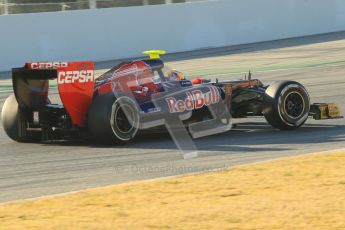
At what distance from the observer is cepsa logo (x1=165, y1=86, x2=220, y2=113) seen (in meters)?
10.7

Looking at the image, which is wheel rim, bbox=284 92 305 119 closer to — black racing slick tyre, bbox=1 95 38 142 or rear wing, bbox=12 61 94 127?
rear wing, bbox=12 61 94 127

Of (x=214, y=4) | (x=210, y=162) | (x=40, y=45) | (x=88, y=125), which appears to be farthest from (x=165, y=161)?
(x=214, y=4)

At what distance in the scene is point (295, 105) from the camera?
11.1 m

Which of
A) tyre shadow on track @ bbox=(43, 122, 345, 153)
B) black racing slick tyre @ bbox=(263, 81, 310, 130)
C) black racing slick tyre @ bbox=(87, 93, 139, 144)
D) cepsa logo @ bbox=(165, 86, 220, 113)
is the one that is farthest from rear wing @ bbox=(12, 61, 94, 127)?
black racing slick tyre @ bbox=(263, 81, 310, 130)

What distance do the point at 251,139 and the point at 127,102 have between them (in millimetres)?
1730

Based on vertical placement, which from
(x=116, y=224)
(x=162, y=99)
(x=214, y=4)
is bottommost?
(x=116, y=224)

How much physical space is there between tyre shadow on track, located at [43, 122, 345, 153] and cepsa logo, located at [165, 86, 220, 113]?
0.38 metres

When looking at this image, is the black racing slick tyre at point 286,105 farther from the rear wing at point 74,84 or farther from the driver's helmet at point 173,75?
the rear wing at point 74,84

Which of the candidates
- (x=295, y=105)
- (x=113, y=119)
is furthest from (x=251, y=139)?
(x=113, y=119)

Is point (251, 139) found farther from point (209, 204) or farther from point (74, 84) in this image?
point (209, 204)

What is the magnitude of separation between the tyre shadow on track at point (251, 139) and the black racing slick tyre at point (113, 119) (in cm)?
15

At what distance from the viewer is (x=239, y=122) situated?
12.4 m

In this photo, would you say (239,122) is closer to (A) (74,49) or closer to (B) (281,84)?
(B) (281,84)

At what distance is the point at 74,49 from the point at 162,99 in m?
12.7
